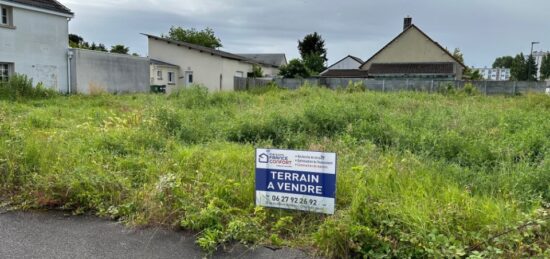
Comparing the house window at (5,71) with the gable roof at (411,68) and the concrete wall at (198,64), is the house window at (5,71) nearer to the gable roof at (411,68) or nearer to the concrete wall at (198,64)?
the concrete wall at (198,64)

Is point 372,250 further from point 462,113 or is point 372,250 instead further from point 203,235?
point 462,113

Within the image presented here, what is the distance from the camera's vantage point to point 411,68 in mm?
28453

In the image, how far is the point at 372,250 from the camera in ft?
7.76

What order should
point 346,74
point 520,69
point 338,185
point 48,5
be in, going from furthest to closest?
point 520,69 → point 346,74 → point 48,5 → point 338,185

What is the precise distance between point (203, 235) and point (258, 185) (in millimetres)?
574

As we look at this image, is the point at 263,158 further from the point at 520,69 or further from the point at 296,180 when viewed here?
→ the point at 520,69

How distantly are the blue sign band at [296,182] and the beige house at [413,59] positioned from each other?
26.8 meters

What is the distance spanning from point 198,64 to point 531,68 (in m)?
47.1

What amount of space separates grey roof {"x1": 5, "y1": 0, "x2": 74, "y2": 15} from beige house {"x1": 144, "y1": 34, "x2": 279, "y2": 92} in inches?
330

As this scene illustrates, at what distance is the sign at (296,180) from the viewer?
109 inches

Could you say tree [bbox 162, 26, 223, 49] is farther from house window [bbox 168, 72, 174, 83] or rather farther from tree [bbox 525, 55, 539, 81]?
tree [bbox 525, 55, 539, 81]

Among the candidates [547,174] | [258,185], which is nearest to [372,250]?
[258,185]

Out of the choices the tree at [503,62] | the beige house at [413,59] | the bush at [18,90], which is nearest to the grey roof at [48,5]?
the bush at [18,90]

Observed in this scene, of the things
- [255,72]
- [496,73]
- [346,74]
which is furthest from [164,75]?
[496,73]
